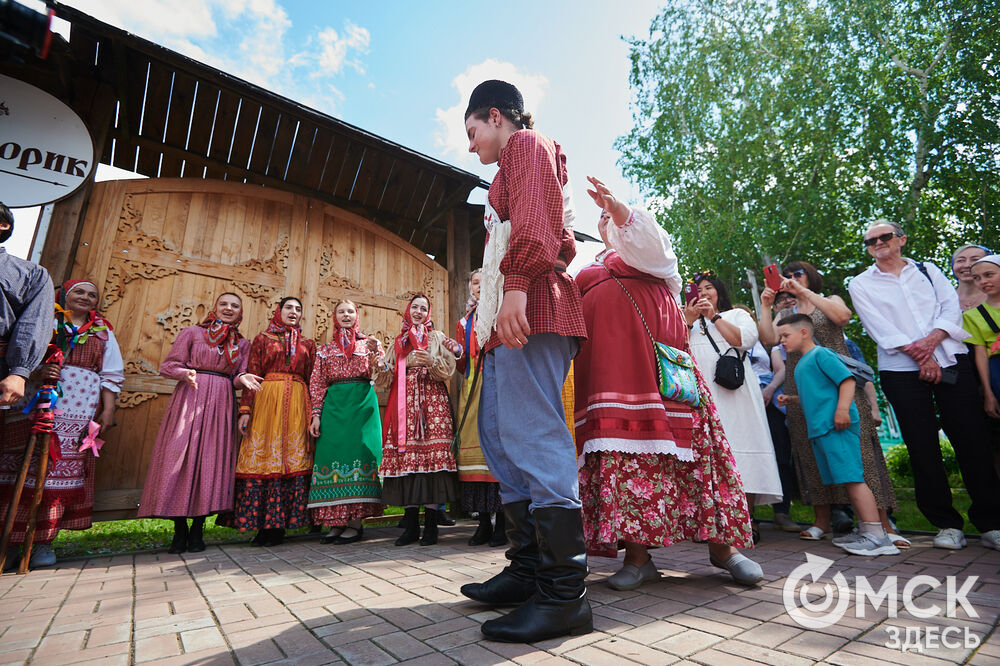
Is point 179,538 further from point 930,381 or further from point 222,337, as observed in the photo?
point 930,381

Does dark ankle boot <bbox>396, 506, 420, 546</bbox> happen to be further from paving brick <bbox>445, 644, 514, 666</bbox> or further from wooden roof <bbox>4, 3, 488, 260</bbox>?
wooden roof <bbox>4, 3, 488, 260</bbox>

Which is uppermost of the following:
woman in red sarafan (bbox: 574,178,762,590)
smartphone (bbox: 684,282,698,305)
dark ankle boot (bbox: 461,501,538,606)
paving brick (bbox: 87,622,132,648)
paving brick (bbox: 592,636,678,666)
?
smartphone (bbox: 684,282,698,305)

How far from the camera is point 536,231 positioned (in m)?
1.65

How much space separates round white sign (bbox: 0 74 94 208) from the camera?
3.79 m

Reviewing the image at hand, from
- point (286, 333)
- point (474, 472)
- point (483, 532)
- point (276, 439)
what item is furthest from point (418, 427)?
point (286, 333)

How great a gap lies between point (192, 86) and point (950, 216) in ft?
38.8

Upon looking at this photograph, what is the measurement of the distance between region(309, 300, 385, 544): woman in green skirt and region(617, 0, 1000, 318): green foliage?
9783 millimetres

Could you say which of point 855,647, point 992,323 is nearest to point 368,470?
point 855,647

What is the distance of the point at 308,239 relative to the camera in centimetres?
542

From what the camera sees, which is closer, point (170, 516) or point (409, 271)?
point (170, 516)

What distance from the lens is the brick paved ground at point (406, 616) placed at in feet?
4.62

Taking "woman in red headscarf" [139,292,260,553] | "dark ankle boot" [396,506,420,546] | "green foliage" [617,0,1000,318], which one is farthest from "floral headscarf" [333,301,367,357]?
"green foliage" [617,0,1000,318]

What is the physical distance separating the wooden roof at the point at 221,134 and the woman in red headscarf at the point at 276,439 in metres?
1.91

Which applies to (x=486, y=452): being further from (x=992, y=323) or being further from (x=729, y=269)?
(x=729, y=269)
